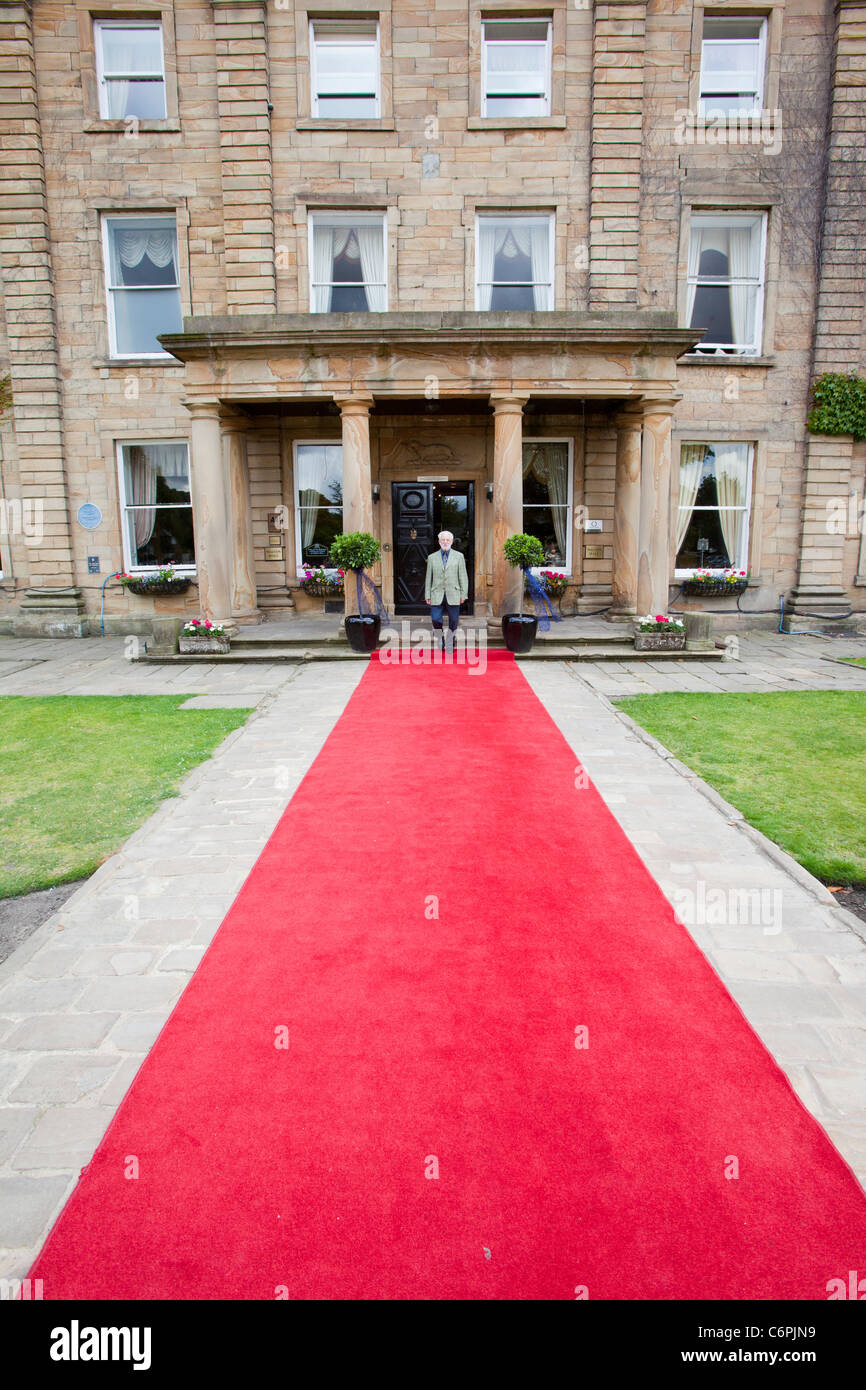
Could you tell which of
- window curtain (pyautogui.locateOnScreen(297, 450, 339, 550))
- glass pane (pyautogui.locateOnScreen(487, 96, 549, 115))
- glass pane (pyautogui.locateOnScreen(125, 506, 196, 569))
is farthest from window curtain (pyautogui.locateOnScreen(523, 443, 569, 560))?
glass pane (pyautogui.locateOnScreen(125, 506, 196, 569))

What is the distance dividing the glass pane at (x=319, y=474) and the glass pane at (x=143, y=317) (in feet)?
11.8

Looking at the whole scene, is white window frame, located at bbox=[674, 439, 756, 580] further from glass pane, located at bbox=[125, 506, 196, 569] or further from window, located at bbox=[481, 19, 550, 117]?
glass pane, located at bbox=[125, 506, 196, 569]

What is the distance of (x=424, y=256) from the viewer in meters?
16.0

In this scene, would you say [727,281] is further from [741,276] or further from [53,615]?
[53,615]

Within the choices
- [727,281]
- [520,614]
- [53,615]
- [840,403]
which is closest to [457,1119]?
[520,614]

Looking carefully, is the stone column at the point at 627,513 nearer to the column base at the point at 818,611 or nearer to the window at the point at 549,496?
the window at the point at 549,496

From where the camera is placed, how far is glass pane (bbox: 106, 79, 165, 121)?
16.0m

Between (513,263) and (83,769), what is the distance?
13.7 meters

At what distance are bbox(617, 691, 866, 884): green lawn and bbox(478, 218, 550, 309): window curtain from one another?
1030 cm

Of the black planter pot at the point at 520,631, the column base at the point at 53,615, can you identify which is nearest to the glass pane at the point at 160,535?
the column base at the point at 53,615

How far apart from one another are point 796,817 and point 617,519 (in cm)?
1077

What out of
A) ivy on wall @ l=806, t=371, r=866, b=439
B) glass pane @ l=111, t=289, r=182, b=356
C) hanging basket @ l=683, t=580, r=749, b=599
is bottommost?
hanging basket @ l=683, t=580, r=749, b=599

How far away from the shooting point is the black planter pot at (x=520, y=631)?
12914mm

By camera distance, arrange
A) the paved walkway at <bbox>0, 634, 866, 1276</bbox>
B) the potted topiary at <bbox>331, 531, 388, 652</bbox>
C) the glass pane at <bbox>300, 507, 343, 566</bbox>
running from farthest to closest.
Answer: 1. the glass pane at <bbox>300, 507, 343, 566</bbox>
2. the potted topiary at <bbox>331, 531, 388, 652</bbox>
3. the paved walkway at <bbox>0, 634, 866, 1276</bbox>
